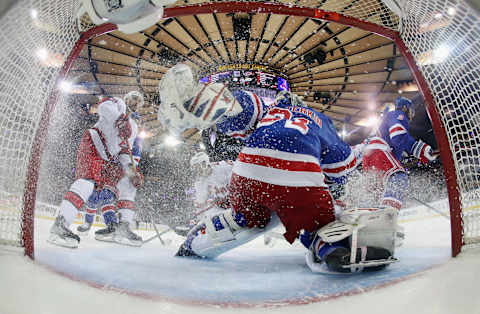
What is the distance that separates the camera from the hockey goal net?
91cm

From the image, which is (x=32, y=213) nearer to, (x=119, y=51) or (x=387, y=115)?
→ (x=387, y=115)

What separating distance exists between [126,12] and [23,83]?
1.80ft

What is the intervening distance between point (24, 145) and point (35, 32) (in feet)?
1.26

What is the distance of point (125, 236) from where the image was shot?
191cm

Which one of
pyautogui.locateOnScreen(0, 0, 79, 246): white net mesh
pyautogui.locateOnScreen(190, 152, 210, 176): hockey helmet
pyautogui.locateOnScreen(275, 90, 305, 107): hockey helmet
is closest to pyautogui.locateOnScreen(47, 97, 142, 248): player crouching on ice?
pyautogui.locateOnScreen(0, 0, 79, 246): white net mesh

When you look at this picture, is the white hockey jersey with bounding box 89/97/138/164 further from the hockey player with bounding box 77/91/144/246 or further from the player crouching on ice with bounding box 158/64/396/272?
the player crouching on ice with bounding box 158/64/396/272

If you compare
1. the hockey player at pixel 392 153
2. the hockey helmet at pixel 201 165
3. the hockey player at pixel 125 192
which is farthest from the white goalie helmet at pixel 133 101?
the hockey player at pixel 392 153

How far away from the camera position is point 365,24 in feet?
5.37

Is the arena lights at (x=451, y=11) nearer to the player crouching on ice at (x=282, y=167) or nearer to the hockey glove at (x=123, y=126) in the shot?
the player crouching on ice at (x=282, y=167)

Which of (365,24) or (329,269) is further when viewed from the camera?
(365,24)

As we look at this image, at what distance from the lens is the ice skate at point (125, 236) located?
1.83 metres

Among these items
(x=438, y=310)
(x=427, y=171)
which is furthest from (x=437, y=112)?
(x=427, y=171)

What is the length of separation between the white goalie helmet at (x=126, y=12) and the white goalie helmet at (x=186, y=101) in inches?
9.9

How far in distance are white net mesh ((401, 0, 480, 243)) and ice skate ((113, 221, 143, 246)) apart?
65.6 inches
